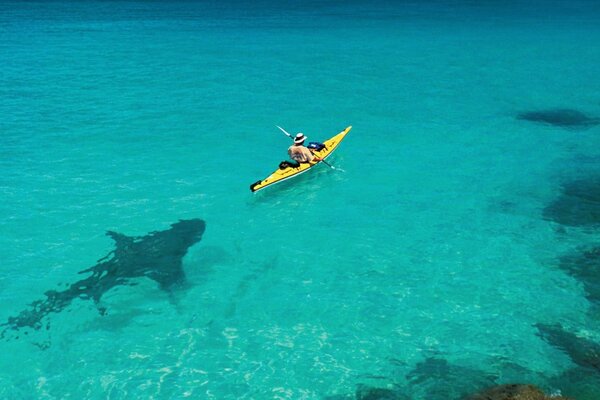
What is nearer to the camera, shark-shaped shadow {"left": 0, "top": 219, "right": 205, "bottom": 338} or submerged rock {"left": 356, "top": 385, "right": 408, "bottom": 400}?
submerged rock {"left": 356, "top": 385, "right": 408, "bottom": 400}

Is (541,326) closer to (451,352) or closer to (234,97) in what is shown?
(451,352)

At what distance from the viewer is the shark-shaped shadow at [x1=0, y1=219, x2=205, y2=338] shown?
17.5 metres

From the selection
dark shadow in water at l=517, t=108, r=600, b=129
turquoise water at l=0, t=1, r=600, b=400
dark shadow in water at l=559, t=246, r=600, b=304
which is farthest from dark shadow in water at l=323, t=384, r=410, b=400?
dark shadow in water at l=517, t=108, r=600, b=129

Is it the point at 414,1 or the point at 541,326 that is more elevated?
the point at 414,1

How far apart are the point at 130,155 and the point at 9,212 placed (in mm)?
7140

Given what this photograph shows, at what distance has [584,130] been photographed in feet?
107

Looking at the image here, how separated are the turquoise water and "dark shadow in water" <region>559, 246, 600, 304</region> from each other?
1.12 ft

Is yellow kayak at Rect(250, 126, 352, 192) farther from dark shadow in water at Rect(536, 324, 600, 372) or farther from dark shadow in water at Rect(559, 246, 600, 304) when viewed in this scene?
dark shadow in water at Rect(536, 324, 600, 372)

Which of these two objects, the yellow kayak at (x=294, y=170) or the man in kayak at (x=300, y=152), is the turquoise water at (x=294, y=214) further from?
the man in kayak at (x=300, y=152)

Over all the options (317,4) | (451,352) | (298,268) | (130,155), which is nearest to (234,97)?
(130,155)

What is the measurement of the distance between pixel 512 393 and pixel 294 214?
1251 cm

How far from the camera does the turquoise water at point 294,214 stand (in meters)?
15.4

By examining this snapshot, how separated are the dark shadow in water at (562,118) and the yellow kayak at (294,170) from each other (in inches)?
568

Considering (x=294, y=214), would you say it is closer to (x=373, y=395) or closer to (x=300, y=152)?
(x=300, y=152)
